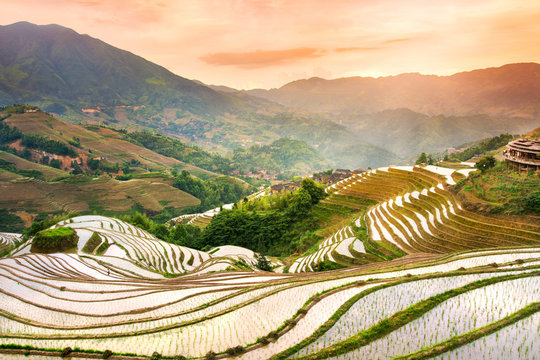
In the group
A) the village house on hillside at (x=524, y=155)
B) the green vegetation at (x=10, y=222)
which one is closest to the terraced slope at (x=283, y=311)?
the village house on hillside at (x=524, y=155)

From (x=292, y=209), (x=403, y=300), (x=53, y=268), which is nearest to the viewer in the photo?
(x=403, y=300)

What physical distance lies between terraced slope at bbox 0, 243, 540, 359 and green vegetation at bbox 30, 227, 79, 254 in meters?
8.03

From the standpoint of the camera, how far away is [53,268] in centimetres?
1539

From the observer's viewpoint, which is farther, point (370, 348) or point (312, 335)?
point (312, 335)

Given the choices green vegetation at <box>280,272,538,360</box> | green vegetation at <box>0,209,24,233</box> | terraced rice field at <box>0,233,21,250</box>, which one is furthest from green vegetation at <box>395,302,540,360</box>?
green vegetation at <box>0,209,24,233</box>

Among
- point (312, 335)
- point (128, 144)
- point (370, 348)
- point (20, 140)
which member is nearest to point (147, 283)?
point (312, 335)

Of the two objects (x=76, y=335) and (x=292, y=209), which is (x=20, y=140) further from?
(x=76, y=335)

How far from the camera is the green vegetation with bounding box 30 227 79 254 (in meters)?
19.0

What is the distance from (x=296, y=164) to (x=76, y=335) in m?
149

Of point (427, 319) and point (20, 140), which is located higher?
point (20, 140)

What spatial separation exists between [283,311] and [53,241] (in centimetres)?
1833

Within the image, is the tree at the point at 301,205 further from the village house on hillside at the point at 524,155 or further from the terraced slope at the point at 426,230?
the village house on hillside at the point at 524,155

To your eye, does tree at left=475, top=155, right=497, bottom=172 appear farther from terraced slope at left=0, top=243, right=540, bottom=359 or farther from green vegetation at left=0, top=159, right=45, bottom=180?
green vegetation at left=0, top=159, right=45, bottom=180

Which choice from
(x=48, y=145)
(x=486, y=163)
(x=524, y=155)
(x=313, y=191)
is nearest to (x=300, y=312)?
(x=524, y=155)
